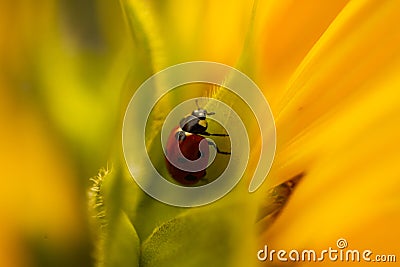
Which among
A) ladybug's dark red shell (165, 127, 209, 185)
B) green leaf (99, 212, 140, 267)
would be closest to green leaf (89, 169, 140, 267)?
green leaf (99, 212, 140, 267)

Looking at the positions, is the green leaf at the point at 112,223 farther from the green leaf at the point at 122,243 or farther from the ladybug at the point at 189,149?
the ladybug at the point at 189,149

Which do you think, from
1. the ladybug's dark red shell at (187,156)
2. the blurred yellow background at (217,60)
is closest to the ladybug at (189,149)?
the ladybug's dark red shell at (187,156)

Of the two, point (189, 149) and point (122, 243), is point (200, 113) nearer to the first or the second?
point (189, 149)

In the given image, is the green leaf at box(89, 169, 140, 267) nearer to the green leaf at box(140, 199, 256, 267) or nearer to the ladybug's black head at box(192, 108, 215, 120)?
the green leaf at box(140, 199, 256, 267)

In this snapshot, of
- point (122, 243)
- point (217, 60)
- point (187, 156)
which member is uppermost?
point (217, 60)

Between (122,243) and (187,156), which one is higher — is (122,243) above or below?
below

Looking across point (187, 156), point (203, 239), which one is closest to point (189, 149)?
point (187, 156)

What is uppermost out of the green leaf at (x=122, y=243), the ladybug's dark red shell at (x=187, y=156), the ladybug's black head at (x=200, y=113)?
the ladybug's black head at (x=200, y=113)

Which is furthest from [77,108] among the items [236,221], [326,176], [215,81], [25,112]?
[326,176]
